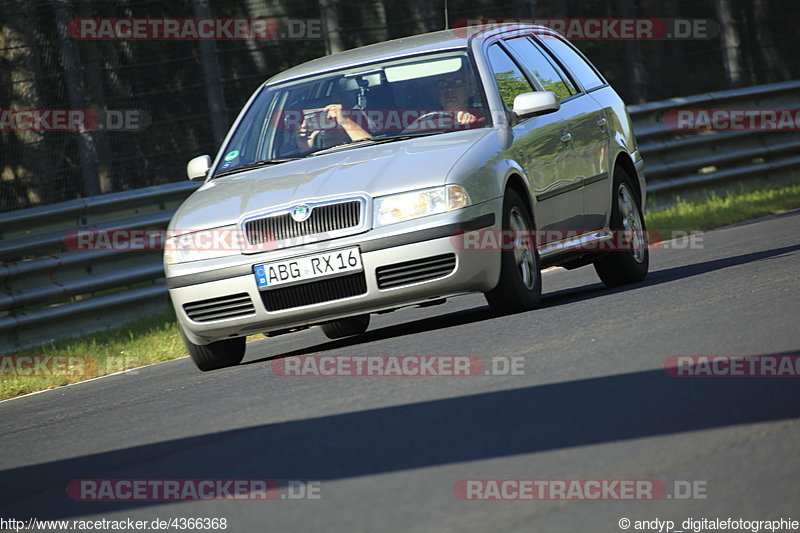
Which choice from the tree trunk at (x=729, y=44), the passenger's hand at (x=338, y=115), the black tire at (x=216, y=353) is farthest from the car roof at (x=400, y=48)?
the tree trunk at (x=729, y=44)

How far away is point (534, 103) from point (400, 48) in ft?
3.89

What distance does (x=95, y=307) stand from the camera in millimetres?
11844

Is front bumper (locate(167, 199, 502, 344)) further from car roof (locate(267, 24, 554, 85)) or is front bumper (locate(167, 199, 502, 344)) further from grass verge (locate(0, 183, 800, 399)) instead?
grass verge (locate(0, 183, 800, 399))

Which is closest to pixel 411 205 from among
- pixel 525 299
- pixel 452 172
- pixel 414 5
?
pixel 452 172

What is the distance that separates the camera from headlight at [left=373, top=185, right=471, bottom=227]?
7.49 metres

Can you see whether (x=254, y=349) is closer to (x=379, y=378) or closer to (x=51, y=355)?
(x=51, y=355)

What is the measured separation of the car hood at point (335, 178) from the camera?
24.9ft

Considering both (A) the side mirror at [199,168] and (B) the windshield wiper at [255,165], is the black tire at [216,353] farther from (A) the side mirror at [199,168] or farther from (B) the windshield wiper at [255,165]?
(A) the side mirror at [199,168]

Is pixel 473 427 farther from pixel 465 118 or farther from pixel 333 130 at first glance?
pixel 333 130

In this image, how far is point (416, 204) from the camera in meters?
7.51

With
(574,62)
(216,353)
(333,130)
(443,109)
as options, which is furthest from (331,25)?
(216,353)

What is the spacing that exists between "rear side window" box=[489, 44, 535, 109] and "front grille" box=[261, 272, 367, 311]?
73.6 inches

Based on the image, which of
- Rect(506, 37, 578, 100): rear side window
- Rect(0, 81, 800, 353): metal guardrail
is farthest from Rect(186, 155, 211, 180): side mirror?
Rect(0, 81, 800, 353): metal guardrail

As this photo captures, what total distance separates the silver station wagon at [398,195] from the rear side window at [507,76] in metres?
0.02
